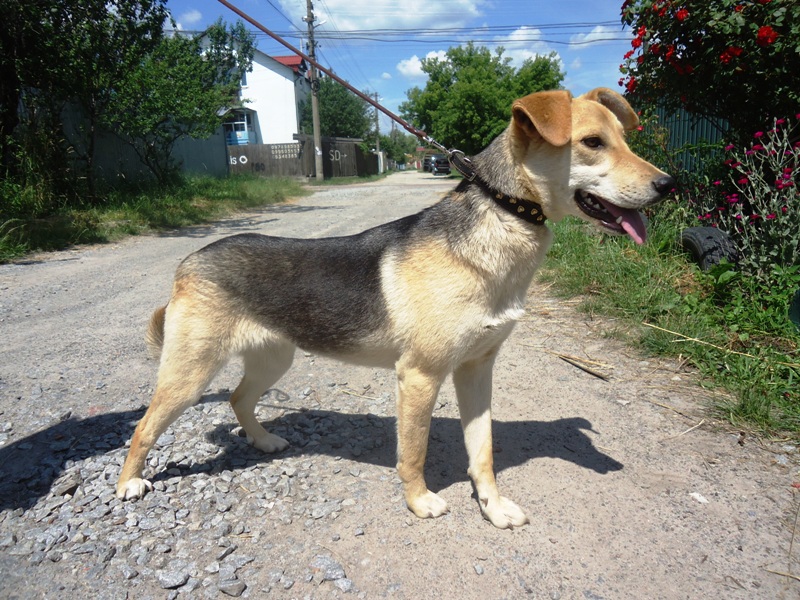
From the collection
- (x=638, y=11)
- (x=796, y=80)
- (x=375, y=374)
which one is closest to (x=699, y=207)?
(x=796, y=80)

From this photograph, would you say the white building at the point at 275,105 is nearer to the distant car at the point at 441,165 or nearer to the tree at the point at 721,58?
the distant car at the point at 441,165

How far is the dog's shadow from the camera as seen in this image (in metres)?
2.91

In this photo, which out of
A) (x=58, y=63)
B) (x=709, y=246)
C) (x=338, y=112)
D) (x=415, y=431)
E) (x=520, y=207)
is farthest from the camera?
(x=338, y=112)

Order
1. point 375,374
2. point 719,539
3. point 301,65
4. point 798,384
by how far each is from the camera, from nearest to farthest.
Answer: point 719,539, point 798,384, point 375,374, point 301,65

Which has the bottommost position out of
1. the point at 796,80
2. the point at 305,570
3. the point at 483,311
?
the point at 305,570

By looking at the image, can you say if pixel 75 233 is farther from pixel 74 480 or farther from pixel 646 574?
pixel 646 574

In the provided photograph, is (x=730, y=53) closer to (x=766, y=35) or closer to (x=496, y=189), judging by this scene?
(x=766, y=35)

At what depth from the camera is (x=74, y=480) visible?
280 centimetres

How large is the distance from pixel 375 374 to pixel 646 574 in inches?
100

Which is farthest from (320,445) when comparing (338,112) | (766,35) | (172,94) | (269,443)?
(338,112)

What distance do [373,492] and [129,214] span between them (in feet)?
37.0

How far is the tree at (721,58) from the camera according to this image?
14.9 ft

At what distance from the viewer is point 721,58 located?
4770mm

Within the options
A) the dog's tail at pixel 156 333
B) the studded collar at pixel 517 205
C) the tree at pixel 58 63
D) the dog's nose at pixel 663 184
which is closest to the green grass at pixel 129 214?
the tree at pixel 58 63
